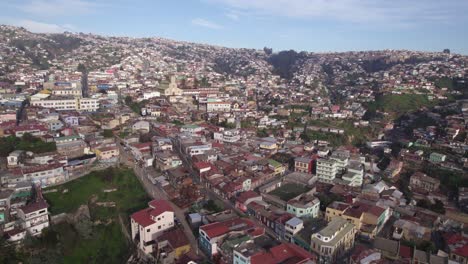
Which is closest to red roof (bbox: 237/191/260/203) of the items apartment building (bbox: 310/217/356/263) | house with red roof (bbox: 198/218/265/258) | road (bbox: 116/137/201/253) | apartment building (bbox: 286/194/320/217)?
apartment building (bbox: 286/194/320/217)

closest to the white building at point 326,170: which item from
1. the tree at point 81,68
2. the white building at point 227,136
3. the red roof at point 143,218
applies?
the white building at point 227,136

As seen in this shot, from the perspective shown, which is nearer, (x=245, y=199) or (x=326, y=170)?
(x=245, y=199)

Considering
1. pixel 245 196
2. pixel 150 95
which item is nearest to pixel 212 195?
pixel 245 196

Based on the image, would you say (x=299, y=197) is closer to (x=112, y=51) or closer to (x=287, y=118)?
(x=287, y=118)

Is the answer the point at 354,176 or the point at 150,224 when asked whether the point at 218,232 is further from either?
the point at 354,176

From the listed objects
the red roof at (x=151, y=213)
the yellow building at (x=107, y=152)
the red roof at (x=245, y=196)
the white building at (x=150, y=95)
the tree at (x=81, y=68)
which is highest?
the tree at (x=81, y=68)

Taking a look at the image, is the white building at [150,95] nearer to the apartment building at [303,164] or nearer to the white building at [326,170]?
the apartment building at [303,164]
